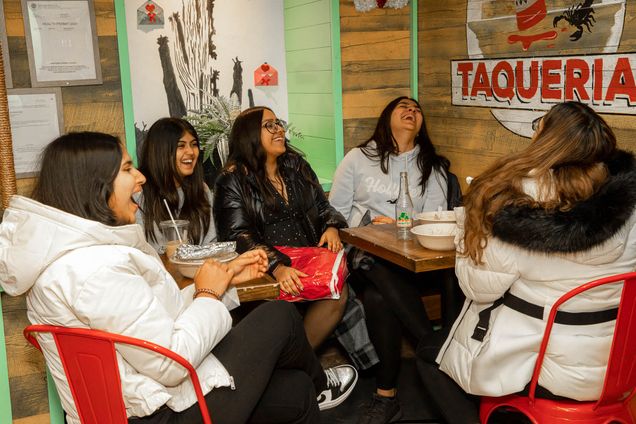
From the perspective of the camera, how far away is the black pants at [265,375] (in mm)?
2057

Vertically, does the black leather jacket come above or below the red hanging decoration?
below

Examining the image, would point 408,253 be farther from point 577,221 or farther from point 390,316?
point 577,221

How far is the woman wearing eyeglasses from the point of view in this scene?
3375 mm

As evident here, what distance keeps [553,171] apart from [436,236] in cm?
64

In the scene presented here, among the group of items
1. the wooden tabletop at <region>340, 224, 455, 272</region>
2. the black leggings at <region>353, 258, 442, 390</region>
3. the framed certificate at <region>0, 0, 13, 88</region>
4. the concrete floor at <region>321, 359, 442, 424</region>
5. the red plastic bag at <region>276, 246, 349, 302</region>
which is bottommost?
the concrete floor at <region>321, 359, 442, 424</region>

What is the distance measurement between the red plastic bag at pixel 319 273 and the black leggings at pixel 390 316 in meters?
0.18

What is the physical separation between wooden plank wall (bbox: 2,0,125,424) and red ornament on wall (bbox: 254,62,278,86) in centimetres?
135

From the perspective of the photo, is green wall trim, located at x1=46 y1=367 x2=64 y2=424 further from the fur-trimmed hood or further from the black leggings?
the fur-trimmed hood

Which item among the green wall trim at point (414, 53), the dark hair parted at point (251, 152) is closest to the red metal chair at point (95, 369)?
the dark hair parted at point (251, 152)

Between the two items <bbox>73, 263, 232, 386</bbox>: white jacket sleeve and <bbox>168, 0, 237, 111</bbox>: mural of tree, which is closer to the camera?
<bbox>73, 263, 232, 386</bbox>: white jacket sleeve

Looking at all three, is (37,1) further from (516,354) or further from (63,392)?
(516,354)

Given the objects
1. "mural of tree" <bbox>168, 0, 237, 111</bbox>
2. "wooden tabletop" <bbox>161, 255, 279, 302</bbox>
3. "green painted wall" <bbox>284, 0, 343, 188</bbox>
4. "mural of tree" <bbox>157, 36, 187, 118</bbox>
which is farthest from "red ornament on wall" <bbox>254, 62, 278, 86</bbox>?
"wooden tabletop" <bbox>161, 255, 279, 302</bbox>

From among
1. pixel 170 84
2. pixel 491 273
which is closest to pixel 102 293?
pixel 491 273

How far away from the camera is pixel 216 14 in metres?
4.54
